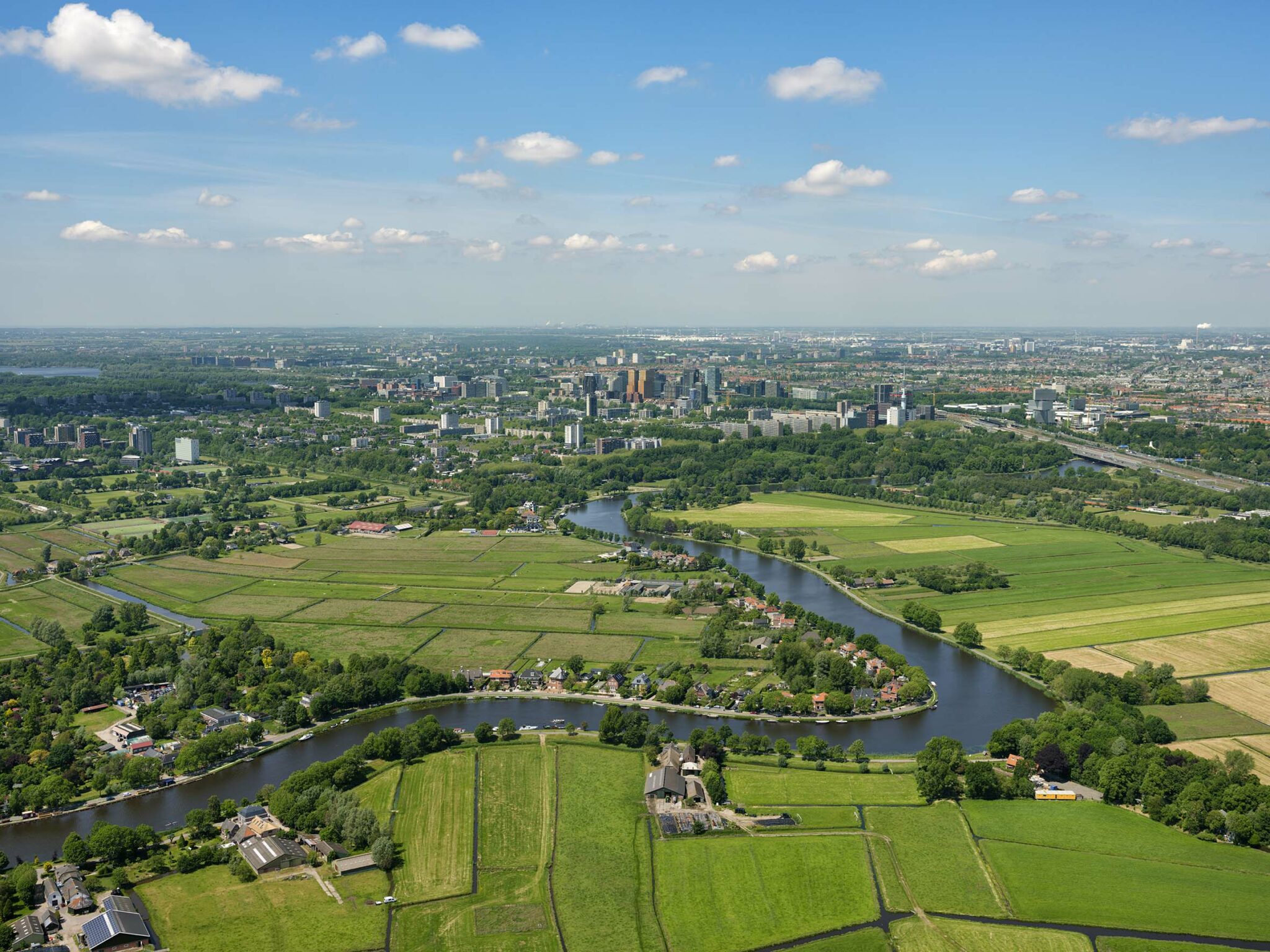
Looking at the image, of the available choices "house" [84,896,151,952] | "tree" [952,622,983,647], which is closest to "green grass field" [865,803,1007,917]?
"tree" [952,622,983,647]

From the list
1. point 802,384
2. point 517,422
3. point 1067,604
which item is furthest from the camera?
point 802,384

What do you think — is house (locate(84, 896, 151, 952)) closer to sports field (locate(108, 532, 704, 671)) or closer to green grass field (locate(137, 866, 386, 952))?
green grass field (locate(137, 866, 386, 952))

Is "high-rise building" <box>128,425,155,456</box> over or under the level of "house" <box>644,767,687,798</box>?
over

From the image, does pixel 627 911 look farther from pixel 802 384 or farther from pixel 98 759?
pixel 802 384

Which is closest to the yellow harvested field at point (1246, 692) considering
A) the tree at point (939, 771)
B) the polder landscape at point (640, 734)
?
the polder landscape at point (640, 734)

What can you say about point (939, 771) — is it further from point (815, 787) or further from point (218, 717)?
point (218, 717)

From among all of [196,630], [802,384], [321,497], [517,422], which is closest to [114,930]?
[196,630]

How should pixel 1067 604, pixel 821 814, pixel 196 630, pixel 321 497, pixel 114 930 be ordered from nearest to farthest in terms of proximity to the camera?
pixel 114 930 → pixel 821 814 → pixel 196 630 → pixel 1067 604 → pixel 321 497

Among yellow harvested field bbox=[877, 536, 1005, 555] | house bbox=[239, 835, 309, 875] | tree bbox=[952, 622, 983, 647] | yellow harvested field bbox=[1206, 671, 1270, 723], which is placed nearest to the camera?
house bbox=[239, 835, 309, 875]
